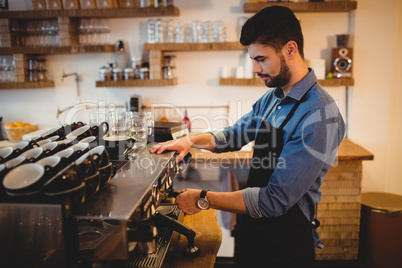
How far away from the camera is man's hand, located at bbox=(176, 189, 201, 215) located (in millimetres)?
1486

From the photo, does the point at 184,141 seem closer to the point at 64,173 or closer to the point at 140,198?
the point at 140,198

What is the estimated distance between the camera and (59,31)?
3498 millimetres

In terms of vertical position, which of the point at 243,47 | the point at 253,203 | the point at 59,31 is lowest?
the point at 253,203

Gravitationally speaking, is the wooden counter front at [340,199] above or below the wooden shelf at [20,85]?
below

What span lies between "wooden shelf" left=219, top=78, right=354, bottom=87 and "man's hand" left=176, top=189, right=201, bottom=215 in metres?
2.16

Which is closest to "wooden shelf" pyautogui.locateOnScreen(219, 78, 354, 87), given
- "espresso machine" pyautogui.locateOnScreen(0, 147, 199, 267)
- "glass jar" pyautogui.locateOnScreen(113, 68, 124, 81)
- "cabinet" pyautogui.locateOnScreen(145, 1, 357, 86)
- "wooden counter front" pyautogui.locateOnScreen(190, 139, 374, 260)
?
"cabinet" pyautogui.locateOnScreen(145, 1, 357, 86)

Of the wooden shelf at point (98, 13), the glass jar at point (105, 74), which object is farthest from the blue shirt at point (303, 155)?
the glass jar at point (105, 74)

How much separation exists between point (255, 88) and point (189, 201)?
7.90 ft

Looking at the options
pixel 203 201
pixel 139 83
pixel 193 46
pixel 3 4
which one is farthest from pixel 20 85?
pixel 203 201

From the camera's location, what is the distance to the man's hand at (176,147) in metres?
1.65

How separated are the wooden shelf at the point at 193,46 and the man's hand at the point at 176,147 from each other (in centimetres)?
182

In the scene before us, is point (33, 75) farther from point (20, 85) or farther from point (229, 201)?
point (229, 201)

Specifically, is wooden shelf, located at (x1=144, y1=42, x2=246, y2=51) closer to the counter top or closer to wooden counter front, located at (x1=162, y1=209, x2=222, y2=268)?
the counter top

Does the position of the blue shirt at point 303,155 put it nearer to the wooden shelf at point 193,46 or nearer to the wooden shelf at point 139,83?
the wooden shelf at point 193,46
